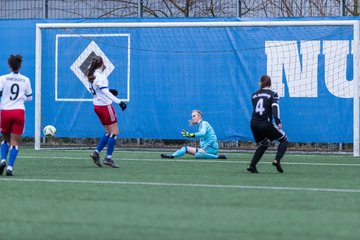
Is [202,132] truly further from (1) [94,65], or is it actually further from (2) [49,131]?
(2) [49,131]

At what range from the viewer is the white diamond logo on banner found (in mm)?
24891

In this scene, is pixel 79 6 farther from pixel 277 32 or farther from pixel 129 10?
pixel 277 32

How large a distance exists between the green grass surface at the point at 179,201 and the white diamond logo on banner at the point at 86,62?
656 cm

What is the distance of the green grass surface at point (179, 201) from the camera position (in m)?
9.30

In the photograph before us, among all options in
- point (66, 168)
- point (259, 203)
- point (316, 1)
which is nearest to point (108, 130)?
point (66, 168)

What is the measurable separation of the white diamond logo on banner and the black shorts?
355 inches

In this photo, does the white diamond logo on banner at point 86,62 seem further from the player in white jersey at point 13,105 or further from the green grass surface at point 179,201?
the player in white jersey at point 13,105

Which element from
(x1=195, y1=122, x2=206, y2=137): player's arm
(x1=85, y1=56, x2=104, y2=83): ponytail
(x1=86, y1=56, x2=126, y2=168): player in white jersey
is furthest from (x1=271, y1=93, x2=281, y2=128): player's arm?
(x1=195, y1=122, x2=206, y2=137): player's arm

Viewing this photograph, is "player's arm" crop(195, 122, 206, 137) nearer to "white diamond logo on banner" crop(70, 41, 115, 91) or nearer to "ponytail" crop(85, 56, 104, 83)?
"ponytail" crop(85, 56, 104, 83)

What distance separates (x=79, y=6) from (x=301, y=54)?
242 inches

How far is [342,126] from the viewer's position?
2288cm

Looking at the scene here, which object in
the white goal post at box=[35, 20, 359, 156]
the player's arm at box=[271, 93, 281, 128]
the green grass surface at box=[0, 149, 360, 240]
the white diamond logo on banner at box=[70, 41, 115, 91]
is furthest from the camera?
the white diamond logo on banner at box=[70, 41, 115, 91]

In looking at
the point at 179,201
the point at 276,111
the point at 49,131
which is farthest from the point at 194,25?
the point at 179,201

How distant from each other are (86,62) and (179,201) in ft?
44.9
